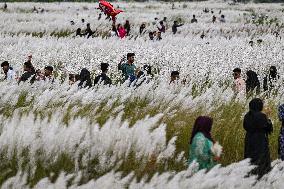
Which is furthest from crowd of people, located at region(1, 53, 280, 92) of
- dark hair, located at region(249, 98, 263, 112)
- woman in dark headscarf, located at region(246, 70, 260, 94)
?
dark hair, located at region(249, 98, 263, 112)

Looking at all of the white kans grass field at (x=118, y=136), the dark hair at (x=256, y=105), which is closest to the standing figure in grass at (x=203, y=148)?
the white kans grass field at (x=118, y=136)

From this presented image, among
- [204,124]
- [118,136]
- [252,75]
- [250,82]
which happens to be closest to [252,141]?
[204,124]

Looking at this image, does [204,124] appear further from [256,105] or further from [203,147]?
[256,105]

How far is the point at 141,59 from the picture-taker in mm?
16656

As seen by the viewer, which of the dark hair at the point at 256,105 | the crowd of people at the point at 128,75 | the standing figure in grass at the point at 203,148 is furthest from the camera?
the crowd of people at the point at 128,75

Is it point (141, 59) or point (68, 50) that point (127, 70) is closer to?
point (141, 59)

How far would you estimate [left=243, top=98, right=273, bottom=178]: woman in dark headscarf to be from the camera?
6402 mm

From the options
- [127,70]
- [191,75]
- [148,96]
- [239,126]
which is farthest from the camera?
[191,75]

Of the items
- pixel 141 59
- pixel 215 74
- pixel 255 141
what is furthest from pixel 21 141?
pixel 141 59

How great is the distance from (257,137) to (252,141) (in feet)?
0.28

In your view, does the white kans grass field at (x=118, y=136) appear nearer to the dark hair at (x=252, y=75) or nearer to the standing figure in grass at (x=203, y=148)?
the standing figure in grass at (x=203, y=148)

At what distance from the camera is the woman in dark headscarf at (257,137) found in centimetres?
640

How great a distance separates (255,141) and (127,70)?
6462 mm

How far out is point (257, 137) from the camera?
21.3 ft
